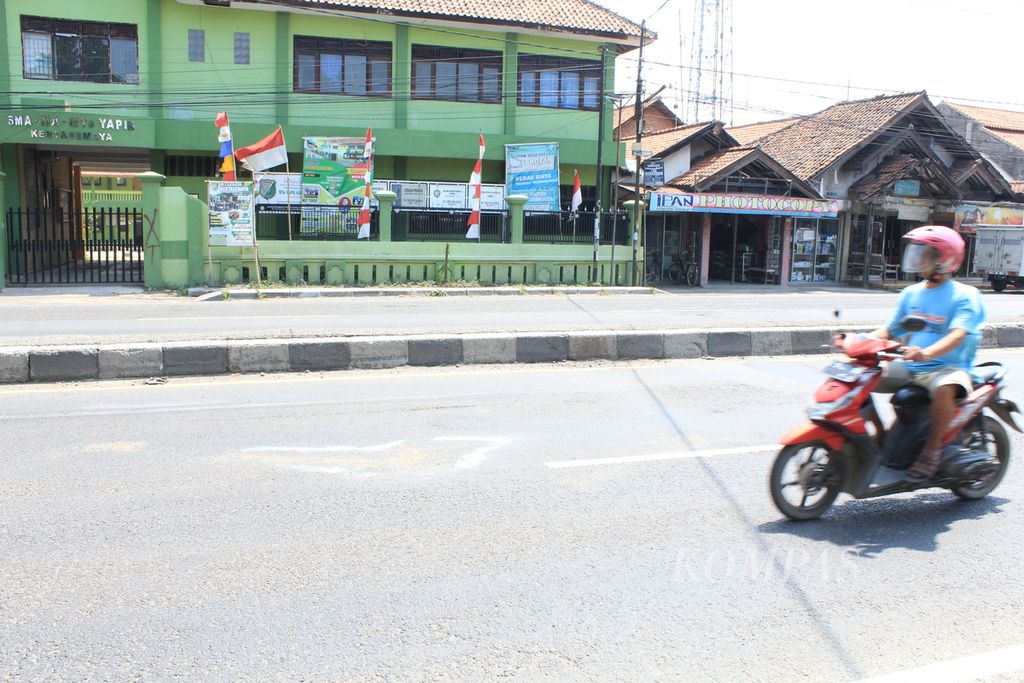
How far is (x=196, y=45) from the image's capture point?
2358 centimetres

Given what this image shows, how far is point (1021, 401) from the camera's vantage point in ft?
27.7

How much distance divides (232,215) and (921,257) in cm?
1703

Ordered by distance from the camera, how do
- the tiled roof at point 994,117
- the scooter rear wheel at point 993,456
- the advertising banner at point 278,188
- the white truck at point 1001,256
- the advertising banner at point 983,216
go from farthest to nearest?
the tiled roof at point 994,117 → the advertising banner at point 983,216 → the white truck at point 1001,256 → the advertising banner at point 278,188 → the scooter rear wheel at point 993,456

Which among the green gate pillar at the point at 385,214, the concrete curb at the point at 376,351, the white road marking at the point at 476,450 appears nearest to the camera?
the white road marking at the point at 476,450

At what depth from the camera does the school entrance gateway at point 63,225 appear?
19297 mm

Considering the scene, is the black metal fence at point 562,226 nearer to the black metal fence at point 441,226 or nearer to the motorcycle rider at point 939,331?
the black metal fence at point 441,226

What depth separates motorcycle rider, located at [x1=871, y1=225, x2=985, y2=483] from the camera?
4.79 metres

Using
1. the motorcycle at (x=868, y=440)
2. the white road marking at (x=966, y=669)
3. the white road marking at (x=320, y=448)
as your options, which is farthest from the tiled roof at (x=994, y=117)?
the white road marking at (x=966, y=669)

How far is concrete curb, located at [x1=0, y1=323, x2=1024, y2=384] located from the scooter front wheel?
114 inches

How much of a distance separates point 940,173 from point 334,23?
71.4ft

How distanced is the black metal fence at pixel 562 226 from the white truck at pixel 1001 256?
14855 millimetres

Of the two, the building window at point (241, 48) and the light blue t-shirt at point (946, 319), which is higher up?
the building window at point (241, 48)

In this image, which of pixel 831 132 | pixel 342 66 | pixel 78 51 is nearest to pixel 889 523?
pixel 342 66

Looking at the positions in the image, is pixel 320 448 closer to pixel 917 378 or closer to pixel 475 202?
pixel 917 378
